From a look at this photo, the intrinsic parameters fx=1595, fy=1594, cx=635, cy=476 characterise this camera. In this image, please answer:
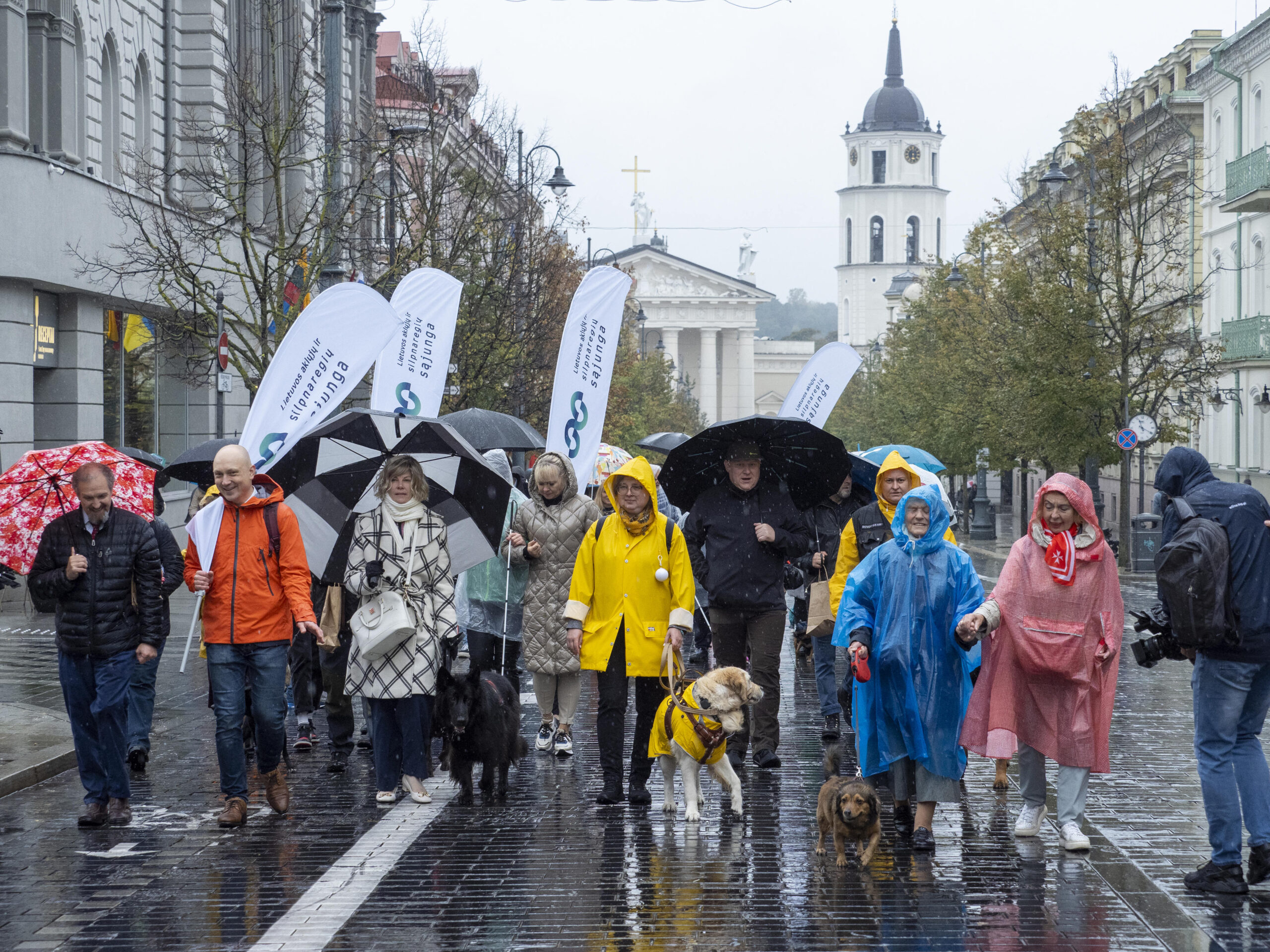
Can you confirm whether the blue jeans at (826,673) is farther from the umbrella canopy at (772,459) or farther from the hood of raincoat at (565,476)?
the hood of raincoat at (565,476)

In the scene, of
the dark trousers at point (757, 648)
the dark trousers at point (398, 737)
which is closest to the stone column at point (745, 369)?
the dark trousers at point (757, 648)

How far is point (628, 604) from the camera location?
8328mm

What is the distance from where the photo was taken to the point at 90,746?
8023mm

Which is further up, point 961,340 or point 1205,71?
point 1205,71

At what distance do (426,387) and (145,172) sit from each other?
13.1m

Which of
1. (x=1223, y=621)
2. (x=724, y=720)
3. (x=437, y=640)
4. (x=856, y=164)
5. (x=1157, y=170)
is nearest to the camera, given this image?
(x=1223, y=621)

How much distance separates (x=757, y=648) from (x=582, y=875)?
2.60m

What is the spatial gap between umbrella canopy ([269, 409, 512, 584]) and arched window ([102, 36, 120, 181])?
1515cm

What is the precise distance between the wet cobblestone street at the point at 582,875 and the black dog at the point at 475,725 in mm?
224

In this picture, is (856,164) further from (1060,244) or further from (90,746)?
(90,746)

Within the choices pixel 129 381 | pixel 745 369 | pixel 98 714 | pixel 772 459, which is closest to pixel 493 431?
pixel 772 459

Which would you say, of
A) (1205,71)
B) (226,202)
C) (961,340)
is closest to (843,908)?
(226,202)

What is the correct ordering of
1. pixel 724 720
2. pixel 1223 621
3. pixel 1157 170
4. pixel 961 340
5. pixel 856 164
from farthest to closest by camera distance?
pixel 856 164 < pixel 961 340 < pixel 1157 170 < pixel 724 720 < pixel 1223 621

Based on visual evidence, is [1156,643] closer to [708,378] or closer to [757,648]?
[757,648]
